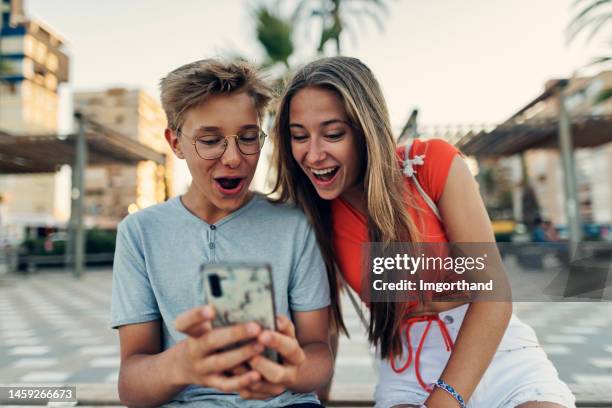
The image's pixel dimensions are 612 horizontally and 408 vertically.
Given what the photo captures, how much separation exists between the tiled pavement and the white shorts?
Result: 1.22 m

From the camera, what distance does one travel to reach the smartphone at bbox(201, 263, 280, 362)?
0.88 m

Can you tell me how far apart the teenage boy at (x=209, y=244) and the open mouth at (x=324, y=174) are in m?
0.16

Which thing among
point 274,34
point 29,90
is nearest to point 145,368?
point 274,34

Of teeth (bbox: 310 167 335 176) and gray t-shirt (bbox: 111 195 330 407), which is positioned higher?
teeth (bbox: 310 167 335 176)

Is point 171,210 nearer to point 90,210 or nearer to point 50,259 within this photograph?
point 50,259

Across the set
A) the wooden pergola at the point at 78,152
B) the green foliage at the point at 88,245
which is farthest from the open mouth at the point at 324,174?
the green foliage at the point at 88,245

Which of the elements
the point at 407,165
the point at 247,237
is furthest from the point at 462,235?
the point at 247,237

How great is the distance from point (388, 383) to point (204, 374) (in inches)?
37.6

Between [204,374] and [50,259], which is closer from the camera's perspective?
[204,374]

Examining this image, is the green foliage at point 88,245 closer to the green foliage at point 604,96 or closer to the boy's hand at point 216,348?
the green foliage at point 604,96

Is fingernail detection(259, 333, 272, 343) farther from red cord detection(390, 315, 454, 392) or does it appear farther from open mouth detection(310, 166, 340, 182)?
red cord detection(390, 315, 454, 392)

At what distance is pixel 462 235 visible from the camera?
1.54 meters

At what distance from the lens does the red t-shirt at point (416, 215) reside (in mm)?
1591

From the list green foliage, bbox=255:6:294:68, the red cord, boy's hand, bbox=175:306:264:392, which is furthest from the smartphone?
green foliage, bbox=255:6:294:68
